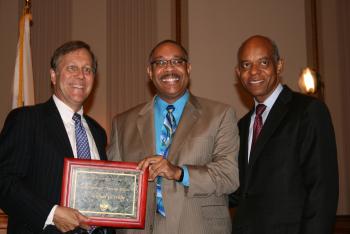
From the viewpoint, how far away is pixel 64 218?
2688 millimetres

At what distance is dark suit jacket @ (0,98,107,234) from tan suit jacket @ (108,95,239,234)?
592 millimetres

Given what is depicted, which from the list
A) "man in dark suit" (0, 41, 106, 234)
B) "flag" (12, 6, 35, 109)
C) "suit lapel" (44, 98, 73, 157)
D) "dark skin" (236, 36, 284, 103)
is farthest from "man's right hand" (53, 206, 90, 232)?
"flag" (12, 6, 35, 109)

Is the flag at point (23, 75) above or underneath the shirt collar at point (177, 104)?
above

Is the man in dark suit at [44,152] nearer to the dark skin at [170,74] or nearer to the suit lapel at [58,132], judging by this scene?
the suit lapel at [58,132]

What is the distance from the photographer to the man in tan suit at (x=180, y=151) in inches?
119

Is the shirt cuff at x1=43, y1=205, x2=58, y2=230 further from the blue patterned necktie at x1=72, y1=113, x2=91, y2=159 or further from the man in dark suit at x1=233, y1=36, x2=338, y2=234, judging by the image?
the man in dark suit at x1=233, y1=36, x2=338, y2=234

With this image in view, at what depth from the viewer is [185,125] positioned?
126 inches

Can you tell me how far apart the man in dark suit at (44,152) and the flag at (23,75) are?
2996 mm

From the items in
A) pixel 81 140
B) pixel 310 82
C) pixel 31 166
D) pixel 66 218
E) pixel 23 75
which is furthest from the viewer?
pixel 310 82

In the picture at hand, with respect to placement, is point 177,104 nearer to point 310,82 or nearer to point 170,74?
point 170,74

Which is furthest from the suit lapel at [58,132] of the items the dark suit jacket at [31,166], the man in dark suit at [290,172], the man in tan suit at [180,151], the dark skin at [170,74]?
A: the man in dark suit at [290,172]

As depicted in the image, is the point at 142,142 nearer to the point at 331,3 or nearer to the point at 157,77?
the point at 157,77

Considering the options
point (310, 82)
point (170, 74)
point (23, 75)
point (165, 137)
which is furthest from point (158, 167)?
point (310, 82)

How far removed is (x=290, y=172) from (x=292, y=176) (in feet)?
0.09
